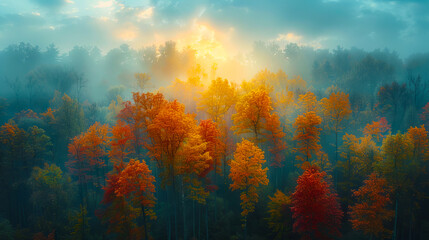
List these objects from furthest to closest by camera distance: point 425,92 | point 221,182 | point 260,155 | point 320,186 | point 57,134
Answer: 1. point 425,92
2. point 57,134
3. point 221,182
4. point 260,155
5. point 320,186

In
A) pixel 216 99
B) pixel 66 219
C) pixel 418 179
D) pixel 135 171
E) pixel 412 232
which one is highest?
pixel 216 99

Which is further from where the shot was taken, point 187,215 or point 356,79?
point 356,79

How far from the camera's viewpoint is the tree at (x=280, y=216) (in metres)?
27.2

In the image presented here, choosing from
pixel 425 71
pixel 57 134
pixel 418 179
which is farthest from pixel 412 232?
pixel 57 134

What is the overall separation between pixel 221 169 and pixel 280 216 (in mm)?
9404

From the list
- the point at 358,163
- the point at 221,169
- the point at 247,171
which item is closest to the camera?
the point at 247,171

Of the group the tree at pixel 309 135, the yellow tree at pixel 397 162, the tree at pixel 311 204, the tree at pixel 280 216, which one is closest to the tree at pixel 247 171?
the tree at pixel 280 216

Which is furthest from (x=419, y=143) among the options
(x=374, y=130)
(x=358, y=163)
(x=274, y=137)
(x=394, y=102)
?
(x=394, y=102)

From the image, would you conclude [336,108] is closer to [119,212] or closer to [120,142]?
[120,142]

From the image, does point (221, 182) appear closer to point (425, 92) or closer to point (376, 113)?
point (376, 113)

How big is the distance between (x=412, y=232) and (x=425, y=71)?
172 ft

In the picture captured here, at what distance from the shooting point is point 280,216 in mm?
27359

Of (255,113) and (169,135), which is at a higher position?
(255,113)

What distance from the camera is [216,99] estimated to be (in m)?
36.5
